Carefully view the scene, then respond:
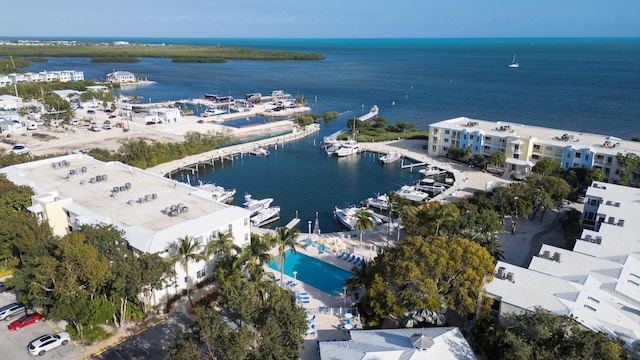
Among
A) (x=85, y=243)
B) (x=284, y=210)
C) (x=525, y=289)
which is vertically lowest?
(x=284, y=210)

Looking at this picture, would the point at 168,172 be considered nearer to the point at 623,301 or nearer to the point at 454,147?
the point at 454,147

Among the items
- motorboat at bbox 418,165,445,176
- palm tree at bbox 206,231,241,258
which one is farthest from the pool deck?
motorboat at bbox 418,165,445,176

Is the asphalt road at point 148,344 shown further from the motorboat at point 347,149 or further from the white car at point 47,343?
the motorboat at point 347,149

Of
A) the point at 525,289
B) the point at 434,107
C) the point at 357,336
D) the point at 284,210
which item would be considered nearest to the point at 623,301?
the point at 525,289

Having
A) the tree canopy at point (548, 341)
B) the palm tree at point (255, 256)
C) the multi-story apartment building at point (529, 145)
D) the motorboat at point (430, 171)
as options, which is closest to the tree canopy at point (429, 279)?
the tree canopy at point (548, 341)

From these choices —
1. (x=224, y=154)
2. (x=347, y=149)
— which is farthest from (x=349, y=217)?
(x=224, y=154)

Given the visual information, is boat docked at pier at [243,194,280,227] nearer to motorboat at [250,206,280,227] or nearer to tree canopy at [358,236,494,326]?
motorboat at [250,206,280,227]
